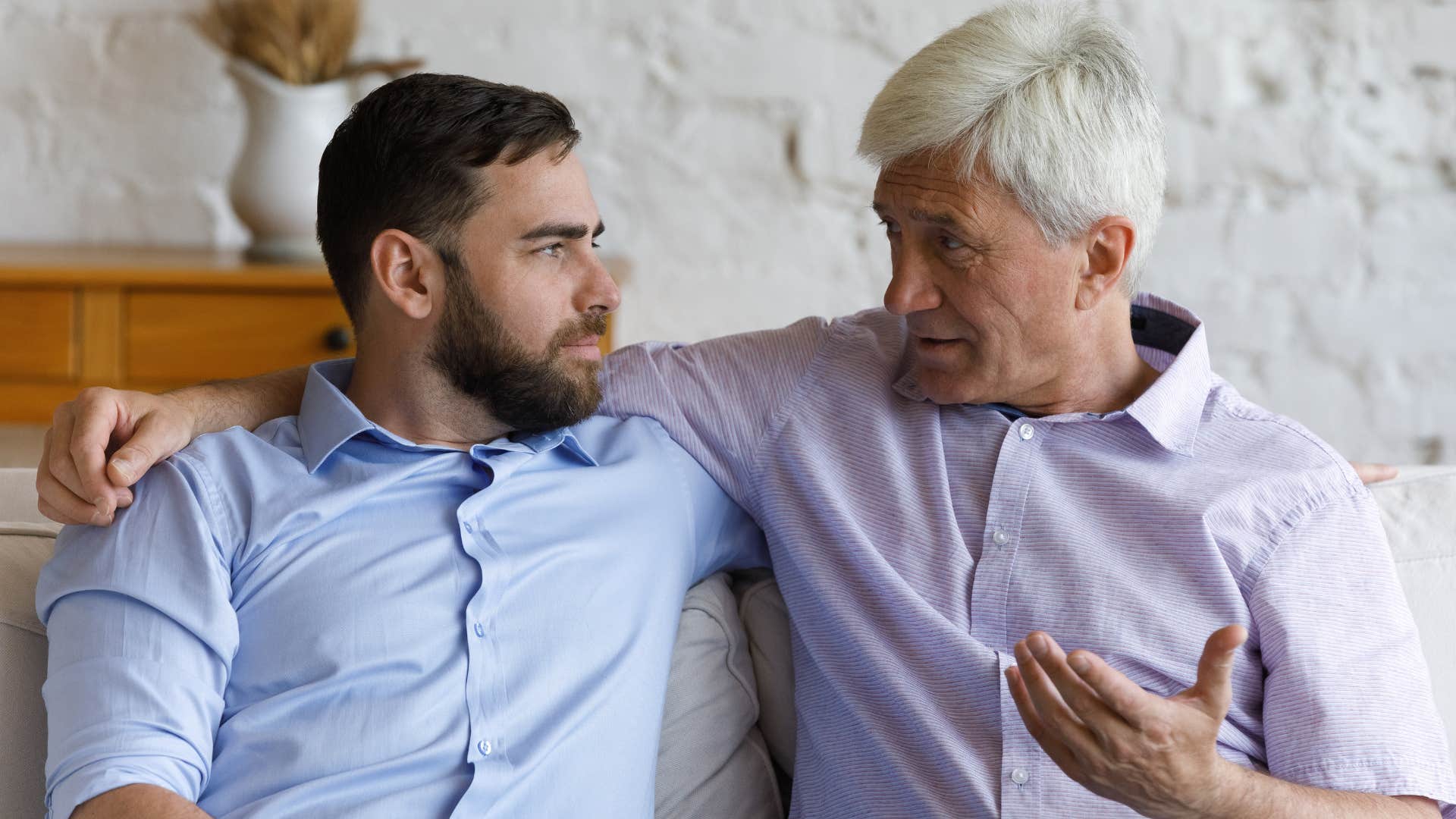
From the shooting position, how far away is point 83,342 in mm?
2219

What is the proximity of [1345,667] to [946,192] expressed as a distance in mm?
537

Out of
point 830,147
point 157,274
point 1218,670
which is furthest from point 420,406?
point 830,147

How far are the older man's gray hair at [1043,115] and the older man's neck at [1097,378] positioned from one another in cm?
7

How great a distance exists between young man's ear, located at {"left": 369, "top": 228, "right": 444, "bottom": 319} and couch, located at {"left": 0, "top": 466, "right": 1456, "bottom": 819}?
39cm

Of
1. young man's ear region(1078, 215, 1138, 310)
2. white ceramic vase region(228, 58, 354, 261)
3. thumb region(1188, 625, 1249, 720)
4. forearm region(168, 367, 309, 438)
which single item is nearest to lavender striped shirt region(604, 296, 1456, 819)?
young man's ear region(1078, 215, 1138, 310)

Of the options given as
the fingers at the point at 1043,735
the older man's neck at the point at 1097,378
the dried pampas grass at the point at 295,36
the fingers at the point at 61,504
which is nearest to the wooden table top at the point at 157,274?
the dried pampas grass at the point at 295,36

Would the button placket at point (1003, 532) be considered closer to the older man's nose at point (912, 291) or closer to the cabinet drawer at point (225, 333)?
the older man's nose at point (912, 291)

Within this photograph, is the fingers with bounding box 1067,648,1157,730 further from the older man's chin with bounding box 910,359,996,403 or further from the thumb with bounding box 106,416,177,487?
the thumb with bounding box 106,416,177,487

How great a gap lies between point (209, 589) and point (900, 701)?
612 mm

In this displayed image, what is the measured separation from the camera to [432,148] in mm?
1312

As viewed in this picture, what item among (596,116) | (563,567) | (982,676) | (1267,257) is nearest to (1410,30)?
(1267,257)

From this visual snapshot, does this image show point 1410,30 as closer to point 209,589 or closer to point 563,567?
point 563,567

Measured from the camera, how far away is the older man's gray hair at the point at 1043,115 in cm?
124

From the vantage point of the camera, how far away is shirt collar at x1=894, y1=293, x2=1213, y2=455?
125 cm
